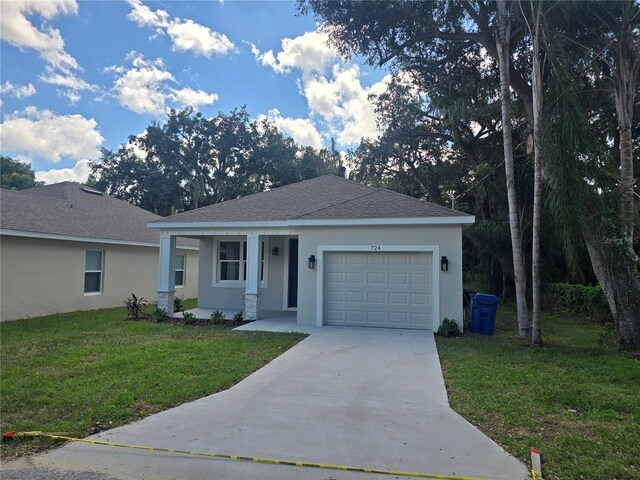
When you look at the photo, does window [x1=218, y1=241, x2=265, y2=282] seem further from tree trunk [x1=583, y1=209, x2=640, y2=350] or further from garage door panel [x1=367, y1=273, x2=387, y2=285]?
tree trunk [x1=583, y1=209, x2=640, y2=350]

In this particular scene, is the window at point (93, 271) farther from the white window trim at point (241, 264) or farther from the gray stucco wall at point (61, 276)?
the white window trim at point (241, 264)

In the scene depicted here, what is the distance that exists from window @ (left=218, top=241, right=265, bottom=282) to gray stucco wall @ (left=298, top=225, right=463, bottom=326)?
12.0 ft

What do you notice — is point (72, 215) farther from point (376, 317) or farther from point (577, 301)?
point (577, 301)

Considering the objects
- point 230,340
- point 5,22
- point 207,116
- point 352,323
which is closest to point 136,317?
point 230,340

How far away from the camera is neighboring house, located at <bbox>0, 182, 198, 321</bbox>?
11469mm

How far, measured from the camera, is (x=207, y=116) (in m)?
31.1

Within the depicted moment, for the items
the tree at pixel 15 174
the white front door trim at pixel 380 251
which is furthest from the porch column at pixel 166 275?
the tree at pixel 15 174

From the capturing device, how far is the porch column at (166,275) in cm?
1187

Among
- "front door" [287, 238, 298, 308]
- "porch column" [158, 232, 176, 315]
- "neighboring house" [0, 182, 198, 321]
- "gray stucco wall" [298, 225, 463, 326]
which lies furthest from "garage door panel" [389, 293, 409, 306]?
"neighboring house" [0, 182, 198, 321]

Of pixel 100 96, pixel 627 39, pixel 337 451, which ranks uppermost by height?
pixel 100 96

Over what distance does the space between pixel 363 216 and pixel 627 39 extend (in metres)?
7.14

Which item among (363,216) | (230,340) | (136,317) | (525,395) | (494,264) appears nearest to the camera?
(525,395)

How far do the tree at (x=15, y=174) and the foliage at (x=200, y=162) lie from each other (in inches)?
422

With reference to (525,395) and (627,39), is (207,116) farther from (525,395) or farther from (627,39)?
(525,395)
